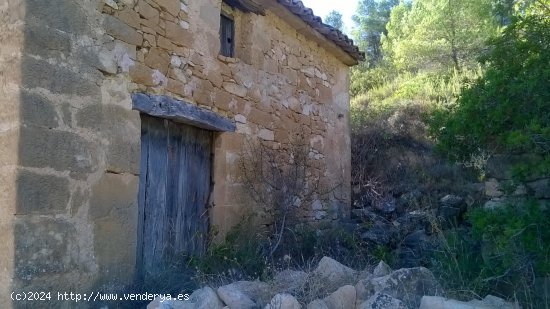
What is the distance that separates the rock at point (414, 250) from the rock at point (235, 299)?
2.26 metres

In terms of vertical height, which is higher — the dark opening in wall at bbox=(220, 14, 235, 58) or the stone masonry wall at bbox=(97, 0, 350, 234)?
the dark opening in wall at bbox=(220, 14, 235, 58)

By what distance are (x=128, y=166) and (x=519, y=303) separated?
126 inches

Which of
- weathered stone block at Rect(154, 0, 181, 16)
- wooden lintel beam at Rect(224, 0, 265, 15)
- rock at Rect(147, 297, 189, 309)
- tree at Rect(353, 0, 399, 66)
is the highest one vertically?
tree at Rect(353, 0, 399, 66)

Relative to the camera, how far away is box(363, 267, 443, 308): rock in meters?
3.61

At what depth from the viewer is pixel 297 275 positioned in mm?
4094

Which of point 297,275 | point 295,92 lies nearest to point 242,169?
point 295,92

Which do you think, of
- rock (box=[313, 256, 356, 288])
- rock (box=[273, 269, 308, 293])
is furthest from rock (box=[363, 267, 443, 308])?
rock (box=[273, 269, 308, 293])

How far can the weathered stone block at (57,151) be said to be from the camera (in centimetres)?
371

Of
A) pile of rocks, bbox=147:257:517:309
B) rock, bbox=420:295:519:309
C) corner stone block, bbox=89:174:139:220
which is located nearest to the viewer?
rock, bbox=420:295:519:309

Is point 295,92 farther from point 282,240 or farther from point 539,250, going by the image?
point 539,250

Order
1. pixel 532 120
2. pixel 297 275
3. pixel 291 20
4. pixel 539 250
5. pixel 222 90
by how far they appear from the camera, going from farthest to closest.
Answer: pixel 291 20 → pixel 222 90 → pixel 297 275 → pixel 532 120 → pixel 539 250

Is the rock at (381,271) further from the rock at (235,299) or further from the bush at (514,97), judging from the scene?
the bush at (514,97)

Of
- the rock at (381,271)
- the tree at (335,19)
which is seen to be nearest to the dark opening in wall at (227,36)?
the rock at (381,271)

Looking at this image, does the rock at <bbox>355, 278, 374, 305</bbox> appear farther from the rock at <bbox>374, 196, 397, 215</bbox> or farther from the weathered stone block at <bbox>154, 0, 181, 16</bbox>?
the rock at <bbox>374, 196, 397, 215</bbox>
